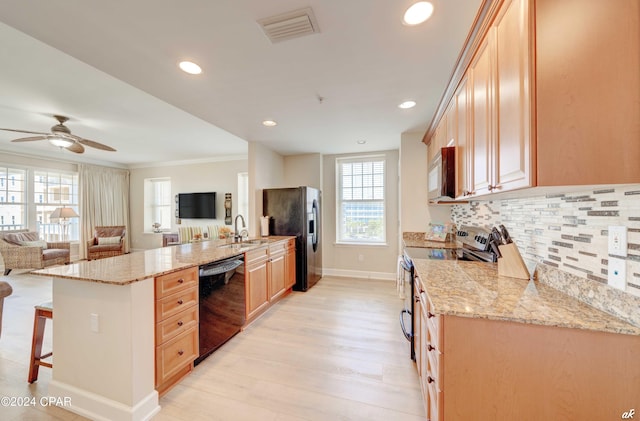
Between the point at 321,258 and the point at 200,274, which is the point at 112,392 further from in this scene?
the point at 321,258

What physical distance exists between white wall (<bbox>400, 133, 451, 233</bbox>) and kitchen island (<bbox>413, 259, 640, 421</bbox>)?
2.32 meters

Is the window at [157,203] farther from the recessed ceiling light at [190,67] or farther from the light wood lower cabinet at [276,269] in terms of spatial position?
the recessed ceiling light at [190,67]

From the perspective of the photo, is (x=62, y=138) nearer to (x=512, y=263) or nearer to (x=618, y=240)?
(x=512, y=263)

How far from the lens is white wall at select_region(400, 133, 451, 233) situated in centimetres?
342

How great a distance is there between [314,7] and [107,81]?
2.59 m

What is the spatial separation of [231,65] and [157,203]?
6805 millimetres

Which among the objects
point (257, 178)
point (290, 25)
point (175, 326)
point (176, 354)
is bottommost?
point (176, 354)

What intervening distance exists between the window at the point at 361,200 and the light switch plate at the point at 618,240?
142 inches

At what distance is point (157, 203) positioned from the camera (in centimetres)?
711

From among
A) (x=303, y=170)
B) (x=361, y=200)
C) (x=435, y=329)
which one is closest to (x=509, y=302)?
(x=435, y=329)

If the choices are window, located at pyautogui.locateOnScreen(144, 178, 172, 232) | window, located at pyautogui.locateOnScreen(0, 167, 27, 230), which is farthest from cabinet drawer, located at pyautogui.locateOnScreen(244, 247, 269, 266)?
window, located at pyautogui.locateOnScreen(0, 167, 27, 230)

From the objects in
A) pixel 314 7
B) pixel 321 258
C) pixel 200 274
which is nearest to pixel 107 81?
pixel 200 274

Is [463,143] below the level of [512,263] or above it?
above

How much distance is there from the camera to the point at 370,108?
265cm
